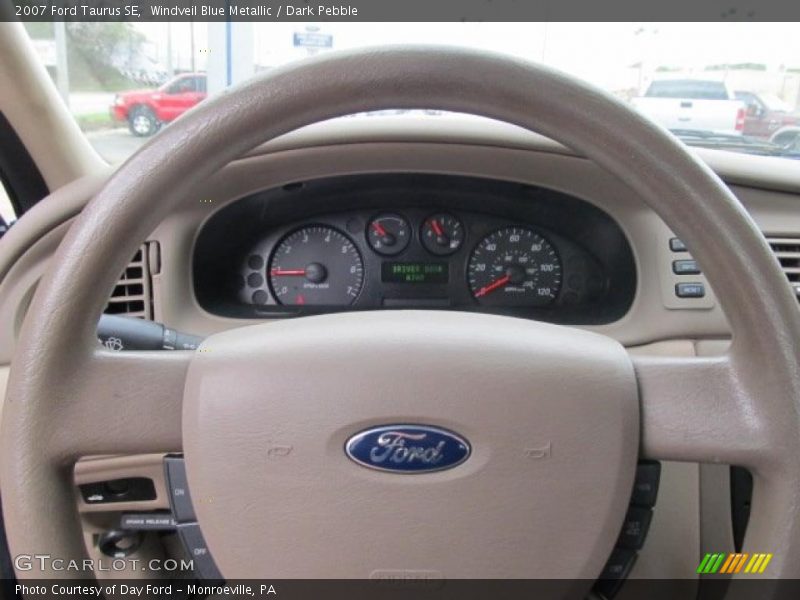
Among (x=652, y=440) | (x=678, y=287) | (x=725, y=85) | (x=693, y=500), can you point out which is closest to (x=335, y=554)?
(x=652, y=440)

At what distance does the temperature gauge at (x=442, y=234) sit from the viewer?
1.69 metres

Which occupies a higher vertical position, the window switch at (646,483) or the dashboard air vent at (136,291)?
the dashboard air vent at (136,291)

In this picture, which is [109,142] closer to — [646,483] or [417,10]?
[417,10]

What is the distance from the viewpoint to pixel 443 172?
158cm

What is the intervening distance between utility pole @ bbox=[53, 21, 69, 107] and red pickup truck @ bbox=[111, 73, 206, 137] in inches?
4.1

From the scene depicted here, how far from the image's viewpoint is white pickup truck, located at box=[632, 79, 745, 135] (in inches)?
64.2

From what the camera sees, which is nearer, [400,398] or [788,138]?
[400,398]

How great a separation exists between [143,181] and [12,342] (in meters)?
0.88

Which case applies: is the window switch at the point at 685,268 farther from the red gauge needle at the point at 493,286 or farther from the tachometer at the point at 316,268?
the tachometer at the point at 316,268

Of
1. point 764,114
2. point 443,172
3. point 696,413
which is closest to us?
point 696,413

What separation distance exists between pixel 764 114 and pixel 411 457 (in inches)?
49.7

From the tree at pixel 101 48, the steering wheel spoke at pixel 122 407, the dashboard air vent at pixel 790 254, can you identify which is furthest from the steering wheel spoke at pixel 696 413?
the tree at pixel 101 48

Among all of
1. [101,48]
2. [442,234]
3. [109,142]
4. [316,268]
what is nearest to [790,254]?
[442,234]

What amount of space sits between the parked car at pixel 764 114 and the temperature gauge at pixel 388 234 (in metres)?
0.74
